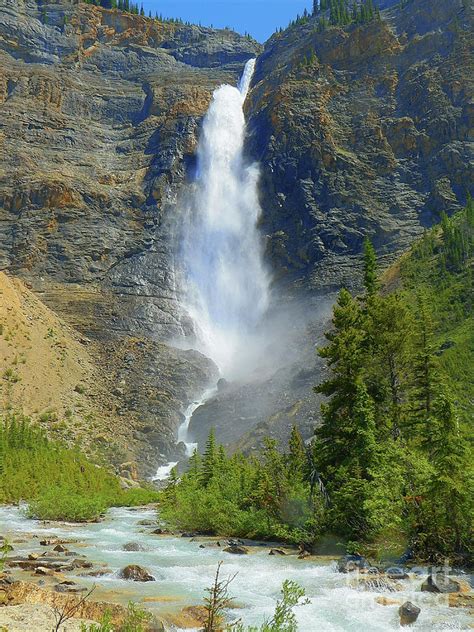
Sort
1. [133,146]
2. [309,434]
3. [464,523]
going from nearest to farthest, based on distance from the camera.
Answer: [464,523] → [309,434] → [133,146]

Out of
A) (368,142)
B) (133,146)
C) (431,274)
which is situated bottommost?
(431,274)

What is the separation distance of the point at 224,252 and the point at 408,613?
94174mm

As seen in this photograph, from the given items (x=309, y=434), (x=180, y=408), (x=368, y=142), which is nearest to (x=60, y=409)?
(x=180, y=408)

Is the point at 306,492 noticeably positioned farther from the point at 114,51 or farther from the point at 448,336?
the point at 114,51

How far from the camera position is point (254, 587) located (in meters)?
17.4

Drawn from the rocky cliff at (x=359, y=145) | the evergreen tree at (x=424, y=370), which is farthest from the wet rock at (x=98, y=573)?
the rocky cliff at (x=359, y=145)

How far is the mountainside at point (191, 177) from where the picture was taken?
78688 mm

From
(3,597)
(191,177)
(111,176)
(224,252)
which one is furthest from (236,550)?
(111,176)

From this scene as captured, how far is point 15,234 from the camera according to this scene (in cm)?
9881

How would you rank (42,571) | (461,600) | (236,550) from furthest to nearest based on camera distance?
1. (236,550)
2. (42,571)
3. (461,600)

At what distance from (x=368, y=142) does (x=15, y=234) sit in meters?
64.0

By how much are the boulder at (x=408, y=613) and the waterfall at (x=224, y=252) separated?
225ft

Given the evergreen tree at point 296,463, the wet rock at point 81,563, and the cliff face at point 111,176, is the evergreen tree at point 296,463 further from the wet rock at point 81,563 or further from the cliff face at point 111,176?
the cliff face at point 111,176

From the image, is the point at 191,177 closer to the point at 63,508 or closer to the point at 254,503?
the point at 63,508
